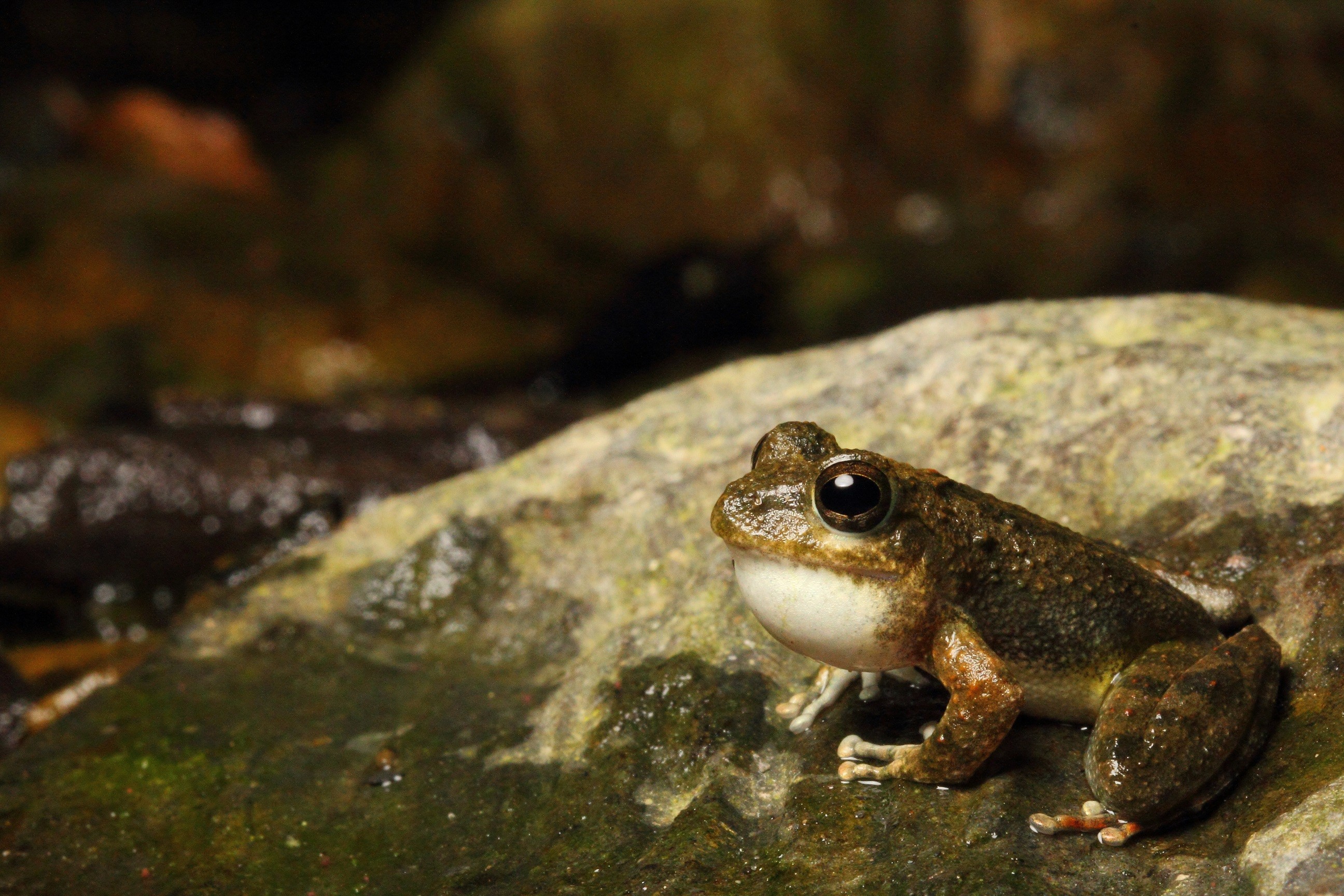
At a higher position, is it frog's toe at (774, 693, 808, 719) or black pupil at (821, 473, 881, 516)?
black pupil at (821, 473, 881, 516)

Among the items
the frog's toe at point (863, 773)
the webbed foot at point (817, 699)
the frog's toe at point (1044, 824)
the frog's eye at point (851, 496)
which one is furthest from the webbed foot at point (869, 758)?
the frog's eye at point (851, 496)

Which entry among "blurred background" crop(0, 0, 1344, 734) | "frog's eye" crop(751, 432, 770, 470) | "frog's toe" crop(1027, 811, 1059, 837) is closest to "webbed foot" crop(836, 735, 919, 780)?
"frog's toe" crop(1027, 811, 1059, 837)

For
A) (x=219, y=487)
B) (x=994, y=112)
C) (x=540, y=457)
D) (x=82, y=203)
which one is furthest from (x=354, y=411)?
(x=994, y=112)

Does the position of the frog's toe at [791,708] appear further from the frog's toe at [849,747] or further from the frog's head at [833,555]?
the frog's head at [833,555]

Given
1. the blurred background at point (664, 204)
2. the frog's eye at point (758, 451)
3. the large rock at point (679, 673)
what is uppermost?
the blurred background at point (664, 204)

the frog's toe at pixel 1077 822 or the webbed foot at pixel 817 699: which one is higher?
the webbed foot at pixel 817 699

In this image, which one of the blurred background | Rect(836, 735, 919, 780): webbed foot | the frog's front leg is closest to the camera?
the frog's front leg

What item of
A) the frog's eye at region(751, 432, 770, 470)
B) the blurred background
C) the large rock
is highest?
the blurred background

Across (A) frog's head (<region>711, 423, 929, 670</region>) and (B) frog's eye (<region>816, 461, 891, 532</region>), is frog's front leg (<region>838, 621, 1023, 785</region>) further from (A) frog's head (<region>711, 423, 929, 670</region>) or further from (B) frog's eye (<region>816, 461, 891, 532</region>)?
(B) frog's eye (<region>816, 461, 891, 532</region>)
